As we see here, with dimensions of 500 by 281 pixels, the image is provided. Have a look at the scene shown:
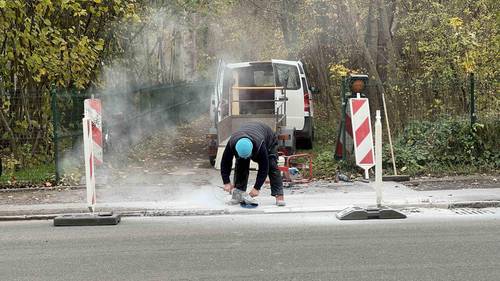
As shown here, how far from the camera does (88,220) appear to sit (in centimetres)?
811

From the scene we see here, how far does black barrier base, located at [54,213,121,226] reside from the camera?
809 cm

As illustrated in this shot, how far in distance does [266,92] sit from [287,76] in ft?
2.06

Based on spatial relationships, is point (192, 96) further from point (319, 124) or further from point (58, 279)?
point (58, 279)

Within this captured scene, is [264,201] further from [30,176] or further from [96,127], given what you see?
[30,176]

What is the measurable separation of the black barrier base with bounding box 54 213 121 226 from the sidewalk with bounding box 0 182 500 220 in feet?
2.15

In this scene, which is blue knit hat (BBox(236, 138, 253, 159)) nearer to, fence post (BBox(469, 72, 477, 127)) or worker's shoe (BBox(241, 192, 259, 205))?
worker's shoe (BBox(241, 192, 259, 205))

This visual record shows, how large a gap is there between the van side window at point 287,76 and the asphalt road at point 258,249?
6.16 metres

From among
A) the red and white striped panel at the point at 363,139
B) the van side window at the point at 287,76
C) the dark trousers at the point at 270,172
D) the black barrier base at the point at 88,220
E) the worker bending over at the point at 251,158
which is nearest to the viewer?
the black barrier base at the point at 88,220

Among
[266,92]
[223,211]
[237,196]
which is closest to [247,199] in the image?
[237,196]

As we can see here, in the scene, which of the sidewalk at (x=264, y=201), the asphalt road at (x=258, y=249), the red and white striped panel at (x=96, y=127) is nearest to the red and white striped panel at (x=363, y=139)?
the sidewalk at (x=264, y=201)

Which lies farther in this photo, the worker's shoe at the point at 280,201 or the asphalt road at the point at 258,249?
the worker's shoe at the point at 280,201

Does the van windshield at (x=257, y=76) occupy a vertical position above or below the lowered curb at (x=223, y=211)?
above

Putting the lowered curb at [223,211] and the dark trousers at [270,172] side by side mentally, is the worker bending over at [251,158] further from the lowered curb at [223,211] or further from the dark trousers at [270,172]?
the lowered curb at [223,211]

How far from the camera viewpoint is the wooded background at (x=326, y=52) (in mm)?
11594
